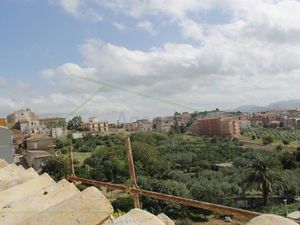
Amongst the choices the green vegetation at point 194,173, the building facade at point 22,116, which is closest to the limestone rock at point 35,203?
the green vegetation at point 194,173

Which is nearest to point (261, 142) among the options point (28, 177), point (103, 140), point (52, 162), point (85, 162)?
point (103, 140)

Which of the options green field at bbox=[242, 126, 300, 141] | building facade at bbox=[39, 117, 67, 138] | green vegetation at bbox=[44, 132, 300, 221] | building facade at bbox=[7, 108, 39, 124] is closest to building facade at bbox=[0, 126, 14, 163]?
green vegetation at bbox=[44, 132, 300, 221]

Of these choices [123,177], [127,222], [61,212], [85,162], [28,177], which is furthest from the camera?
[85,162]

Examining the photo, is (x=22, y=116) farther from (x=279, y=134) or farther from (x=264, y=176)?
(x=264, y=176)

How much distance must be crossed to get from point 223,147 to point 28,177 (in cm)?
7490

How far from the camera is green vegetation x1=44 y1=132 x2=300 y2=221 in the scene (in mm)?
39594

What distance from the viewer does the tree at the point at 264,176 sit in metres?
39.7

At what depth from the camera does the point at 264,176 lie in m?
39.7

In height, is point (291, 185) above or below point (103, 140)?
below

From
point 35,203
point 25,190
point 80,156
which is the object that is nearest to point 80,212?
point 35,203

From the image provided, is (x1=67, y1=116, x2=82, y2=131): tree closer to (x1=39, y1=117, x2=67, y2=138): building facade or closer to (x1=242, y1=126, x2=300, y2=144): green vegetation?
(x1=39, y1=117, x2=67, y2=138): building facade

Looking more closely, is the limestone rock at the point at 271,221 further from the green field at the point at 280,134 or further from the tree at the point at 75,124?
the green field at the point at 280,134

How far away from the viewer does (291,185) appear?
142 feet

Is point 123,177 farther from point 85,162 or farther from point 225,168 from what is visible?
point 225,168
